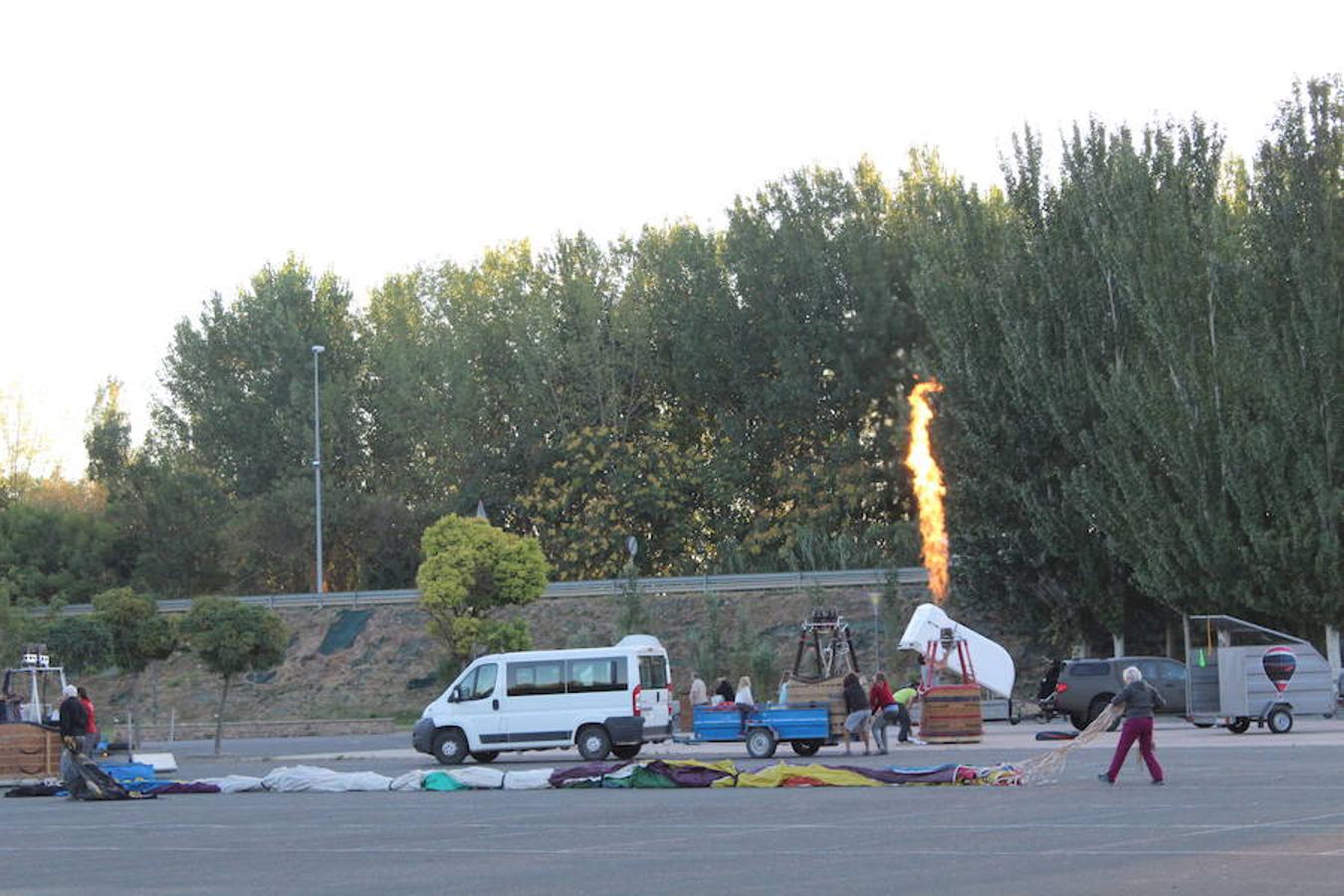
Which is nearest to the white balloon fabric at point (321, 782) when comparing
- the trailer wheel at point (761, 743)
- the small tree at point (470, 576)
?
the trailer wheel at point (761, 743)

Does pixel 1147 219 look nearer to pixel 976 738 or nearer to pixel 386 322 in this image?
pixel 976 738

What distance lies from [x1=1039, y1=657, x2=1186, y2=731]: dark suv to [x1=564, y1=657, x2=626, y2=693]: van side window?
38.8ft

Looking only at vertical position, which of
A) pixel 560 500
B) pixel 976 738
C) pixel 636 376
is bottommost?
pixel 976 738

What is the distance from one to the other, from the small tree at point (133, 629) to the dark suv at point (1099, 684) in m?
19.3

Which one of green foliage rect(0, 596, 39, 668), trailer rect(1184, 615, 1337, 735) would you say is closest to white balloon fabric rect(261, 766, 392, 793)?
trailer rect(1184, 615, 1337, 735)

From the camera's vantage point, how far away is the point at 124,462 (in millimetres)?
78375

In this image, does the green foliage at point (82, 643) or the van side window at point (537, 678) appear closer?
the van side window at point (537, 678)

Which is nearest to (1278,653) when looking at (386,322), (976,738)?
(976,738)

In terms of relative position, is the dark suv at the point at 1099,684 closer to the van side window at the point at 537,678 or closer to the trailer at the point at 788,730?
the trailer at the point at 788,730

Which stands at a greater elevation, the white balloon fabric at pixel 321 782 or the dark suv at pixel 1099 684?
the dark suv at pixel 1099 684

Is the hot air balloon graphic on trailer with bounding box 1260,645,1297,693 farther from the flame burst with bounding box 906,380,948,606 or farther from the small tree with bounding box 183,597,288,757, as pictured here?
the small tree with bounding box 183,597,288,757

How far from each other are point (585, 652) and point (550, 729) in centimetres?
150

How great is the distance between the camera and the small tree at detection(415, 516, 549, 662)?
169ft

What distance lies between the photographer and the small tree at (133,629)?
4147 centimetres
